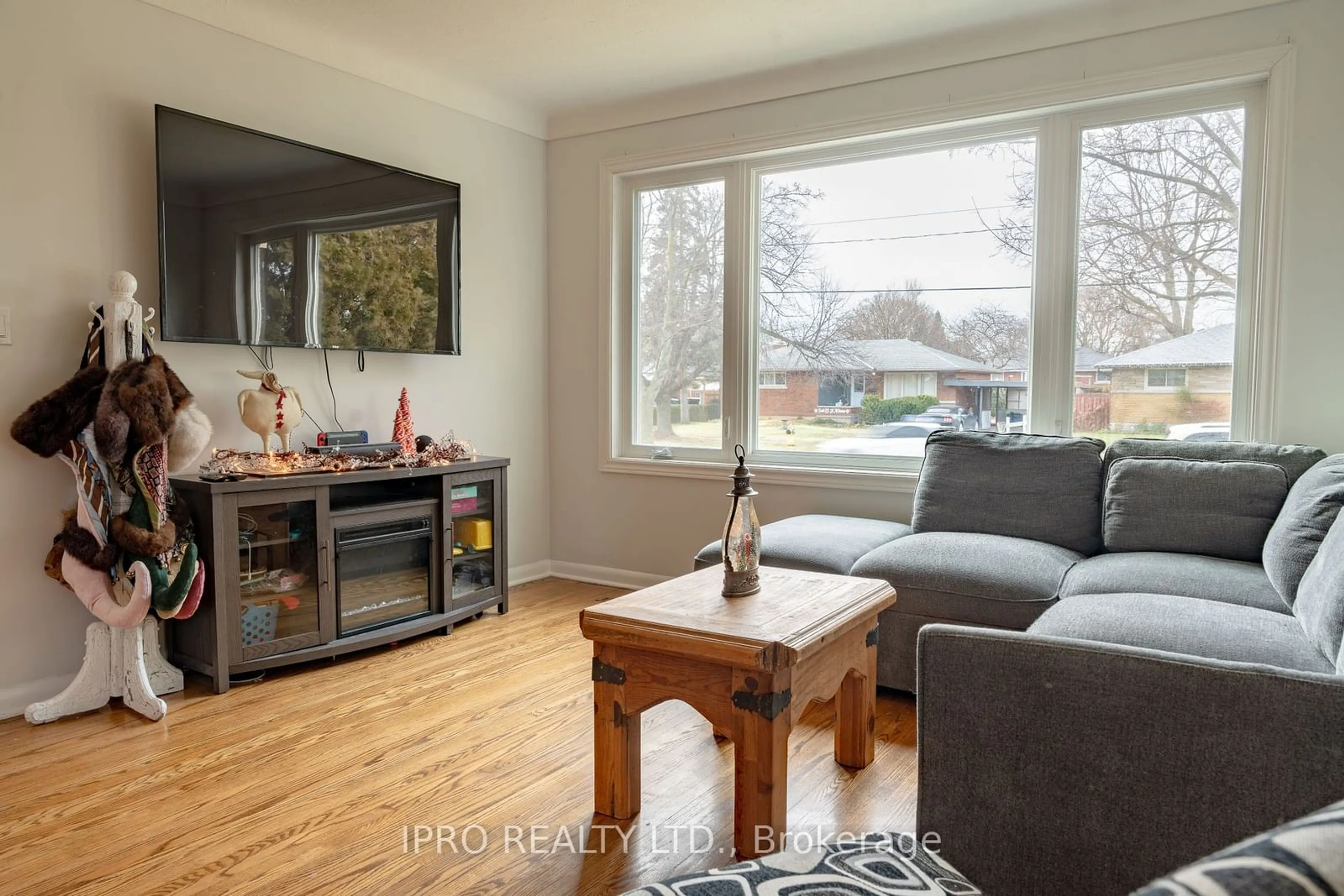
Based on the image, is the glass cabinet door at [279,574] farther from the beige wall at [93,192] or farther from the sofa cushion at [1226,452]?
the sofa cushion at [1226,452]

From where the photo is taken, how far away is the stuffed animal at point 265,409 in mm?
3014

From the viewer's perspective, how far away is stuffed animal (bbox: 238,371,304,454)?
3.01m

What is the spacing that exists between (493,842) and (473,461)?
201cm

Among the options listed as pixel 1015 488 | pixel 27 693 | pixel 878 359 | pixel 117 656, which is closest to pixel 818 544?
pixel 1015 488

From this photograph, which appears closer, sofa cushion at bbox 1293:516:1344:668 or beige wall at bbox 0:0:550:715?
sofa cushion at bbox 1293:516:1344:668

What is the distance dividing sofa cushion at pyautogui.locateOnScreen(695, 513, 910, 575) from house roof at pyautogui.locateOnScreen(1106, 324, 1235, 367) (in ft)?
3.65

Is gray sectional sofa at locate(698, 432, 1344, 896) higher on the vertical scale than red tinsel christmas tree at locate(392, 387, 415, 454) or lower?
lower

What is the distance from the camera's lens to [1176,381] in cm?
320

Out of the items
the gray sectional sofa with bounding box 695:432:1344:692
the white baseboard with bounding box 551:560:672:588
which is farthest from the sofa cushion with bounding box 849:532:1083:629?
the white baseboard with bounding box 551:560:672:588

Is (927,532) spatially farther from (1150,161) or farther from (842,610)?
(1150,161)

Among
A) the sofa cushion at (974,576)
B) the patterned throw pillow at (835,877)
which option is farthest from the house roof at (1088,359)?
the patterned throw pillow at (835,877)

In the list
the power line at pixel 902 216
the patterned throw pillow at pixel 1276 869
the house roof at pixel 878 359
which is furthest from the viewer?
the house roof at pixel 878 359

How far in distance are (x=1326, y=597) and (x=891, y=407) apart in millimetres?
2144

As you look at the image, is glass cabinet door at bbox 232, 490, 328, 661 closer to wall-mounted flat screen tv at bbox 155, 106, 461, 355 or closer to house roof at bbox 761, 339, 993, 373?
wall-mounted flat screen tv at bbox 155, 106, 461, 355
